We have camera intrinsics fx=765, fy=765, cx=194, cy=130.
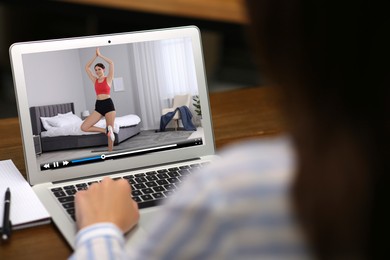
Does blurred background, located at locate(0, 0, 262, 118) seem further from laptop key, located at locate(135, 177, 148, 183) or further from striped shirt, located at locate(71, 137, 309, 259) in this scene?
striped shirt, located at locate(71, 137, 309, 259)

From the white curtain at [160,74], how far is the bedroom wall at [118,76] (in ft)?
0.06

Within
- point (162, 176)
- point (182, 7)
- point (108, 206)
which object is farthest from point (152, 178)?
point (182, 7)

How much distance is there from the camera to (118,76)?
4.54ft

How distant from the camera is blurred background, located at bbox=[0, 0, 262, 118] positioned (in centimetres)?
320

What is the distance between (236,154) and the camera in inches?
28.8

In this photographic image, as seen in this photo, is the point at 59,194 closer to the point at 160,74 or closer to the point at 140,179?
the point at 140,179

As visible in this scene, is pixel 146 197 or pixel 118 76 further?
pixel 118 76

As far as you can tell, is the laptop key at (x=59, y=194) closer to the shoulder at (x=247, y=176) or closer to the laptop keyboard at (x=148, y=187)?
the laptop keyboard at (x=148, y=187)

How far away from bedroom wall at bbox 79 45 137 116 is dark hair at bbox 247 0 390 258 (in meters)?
0.74

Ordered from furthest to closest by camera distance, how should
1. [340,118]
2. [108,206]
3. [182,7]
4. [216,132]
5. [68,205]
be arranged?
1. [182,7]
2. [216,132]
3. [68,205]
4. [108,206]
5. [340,118]

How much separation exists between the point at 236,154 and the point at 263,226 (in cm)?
8

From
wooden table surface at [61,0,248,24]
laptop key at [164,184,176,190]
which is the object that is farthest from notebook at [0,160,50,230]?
wooden table surface at [61,0,248,24]

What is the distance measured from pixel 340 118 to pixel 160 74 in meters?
0.81

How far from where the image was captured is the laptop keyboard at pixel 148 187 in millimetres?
1251
